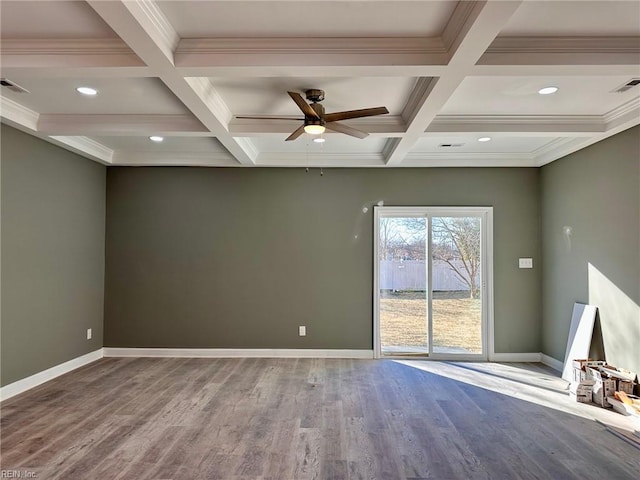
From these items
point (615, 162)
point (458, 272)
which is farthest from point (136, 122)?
point (615, 162)

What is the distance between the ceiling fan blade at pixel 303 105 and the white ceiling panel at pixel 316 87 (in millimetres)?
230

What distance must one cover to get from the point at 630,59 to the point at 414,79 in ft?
4.50

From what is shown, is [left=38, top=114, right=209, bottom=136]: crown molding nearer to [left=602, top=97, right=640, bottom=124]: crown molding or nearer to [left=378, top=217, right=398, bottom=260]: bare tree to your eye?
[left=378, top=217, right=398, bottom=260]: bare tree

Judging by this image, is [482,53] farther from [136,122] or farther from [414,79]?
[136,122]

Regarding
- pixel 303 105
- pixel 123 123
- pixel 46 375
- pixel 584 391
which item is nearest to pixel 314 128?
pixel 303 105

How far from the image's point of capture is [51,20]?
2.25m

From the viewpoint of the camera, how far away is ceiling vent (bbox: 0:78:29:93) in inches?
117

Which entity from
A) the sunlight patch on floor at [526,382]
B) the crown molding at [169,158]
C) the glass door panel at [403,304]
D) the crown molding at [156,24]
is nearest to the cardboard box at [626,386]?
the sunlight patch on floor at [526,382]

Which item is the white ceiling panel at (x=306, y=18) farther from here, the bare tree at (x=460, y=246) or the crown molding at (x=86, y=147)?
the bare tree at (x=460, y=246)

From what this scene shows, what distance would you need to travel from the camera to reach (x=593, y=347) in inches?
164

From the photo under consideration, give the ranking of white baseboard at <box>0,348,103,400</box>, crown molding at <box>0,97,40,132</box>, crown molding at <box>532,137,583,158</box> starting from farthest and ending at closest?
crown molding at <box>532,137,583,158</box>, white baseboard at <box>0,348,103,400</box>, crown molding at <box>0,97,40,132</box>

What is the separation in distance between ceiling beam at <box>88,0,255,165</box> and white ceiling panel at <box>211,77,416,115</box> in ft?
0.86

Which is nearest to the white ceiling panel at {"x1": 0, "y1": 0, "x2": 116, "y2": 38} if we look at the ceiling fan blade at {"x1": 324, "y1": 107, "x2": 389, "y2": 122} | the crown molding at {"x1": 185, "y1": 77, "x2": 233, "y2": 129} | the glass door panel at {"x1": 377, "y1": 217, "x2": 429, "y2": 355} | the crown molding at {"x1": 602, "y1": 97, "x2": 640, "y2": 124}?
the crown molding at {"x1": 185, "y1": 77, "x2": 233, "y2": 129}

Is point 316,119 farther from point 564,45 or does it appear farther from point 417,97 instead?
point 564,45
